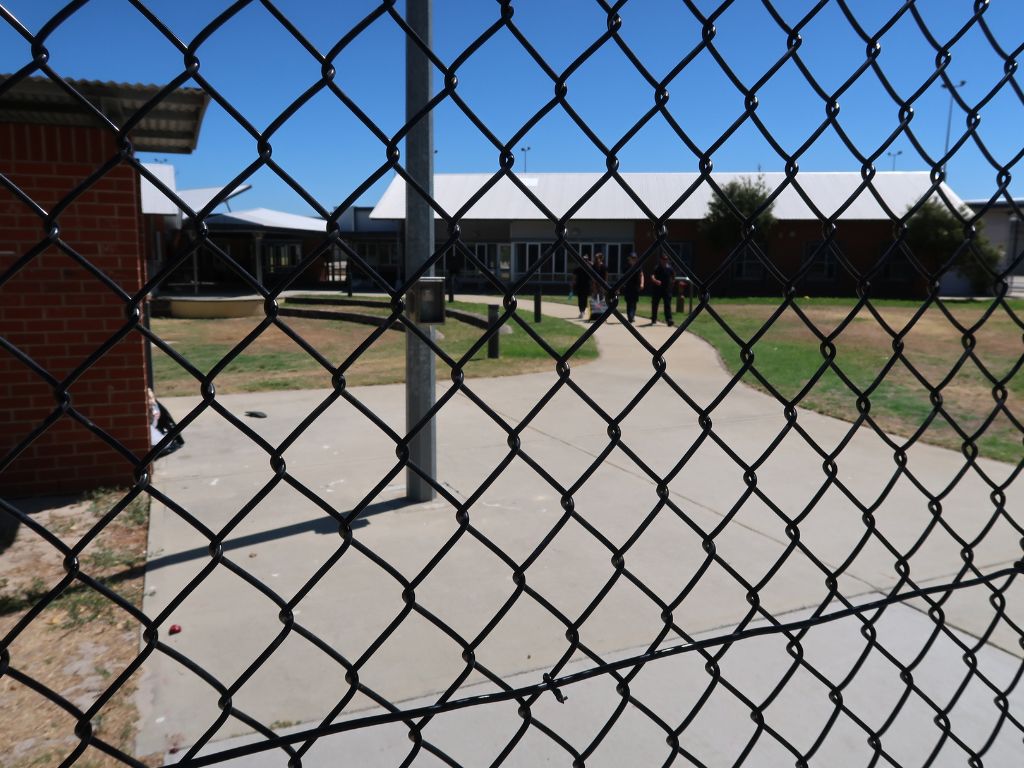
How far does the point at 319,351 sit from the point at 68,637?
11557mm

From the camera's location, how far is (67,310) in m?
5.50

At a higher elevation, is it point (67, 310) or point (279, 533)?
point (67, 310)

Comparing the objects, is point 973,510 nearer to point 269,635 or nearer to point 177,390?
point 269,635

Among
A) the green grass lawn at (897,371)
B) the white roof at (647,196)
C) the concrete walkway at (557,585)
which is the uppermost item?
the white roof at (647,196)

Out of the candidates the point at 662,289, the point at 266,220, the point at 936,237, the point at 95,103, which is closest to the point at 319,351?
the point at 662,289

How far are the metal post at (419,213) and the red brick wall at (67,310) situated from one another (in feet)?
6.22

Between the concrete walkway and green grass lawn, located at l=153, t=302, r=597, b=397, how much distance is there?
1455mm

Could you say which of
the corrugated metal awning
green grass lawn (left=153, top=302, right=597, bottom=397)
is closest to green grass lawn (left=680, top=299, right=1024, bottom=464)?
green grass lawn (left=153, top=302, right=597, bottom=397)

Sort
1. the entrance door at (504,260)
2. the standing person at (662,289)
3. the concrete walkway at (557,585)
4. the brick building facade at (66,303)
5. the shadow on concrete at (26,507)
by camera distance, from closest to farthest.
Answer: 1. the concrete walkway at (557,585)
2. the shadow on concrete at (26,507)
3. the brick building facade at (66,303)
4. the standing person at (662,289)
5. the entrance door at (504,260)

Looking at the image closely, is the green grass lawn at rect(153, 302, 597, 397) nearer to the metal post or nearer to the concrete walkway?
the concrete walkway

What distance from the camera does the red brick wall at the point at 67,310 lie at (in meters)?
5.34

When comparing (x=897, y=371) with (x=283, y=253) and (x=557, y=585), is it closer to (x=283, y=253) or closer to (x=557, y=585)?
(x=557, y=585)

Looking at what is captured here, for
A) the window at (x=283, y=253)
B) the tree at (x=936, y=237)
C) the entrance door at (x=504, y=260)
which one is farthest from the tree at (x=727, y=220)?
the window at (x=283, y=253)

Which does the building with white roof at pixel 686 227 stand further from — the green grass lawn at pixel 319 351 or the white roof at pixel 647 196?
the green grass lawn at pixel 319 351
